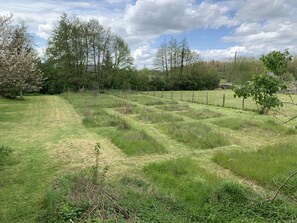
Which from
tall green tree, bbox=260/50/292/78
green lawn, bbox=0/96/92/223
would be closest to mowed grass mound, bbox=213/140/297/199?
tall green tree, bbox=260/50/292/78

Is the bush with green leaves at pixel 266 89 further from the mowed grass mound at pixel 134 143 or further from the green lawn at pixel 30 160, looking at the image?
the mowed grass mound at pixel 134 143

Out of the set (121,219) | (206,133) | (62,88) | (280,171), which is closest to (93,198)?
(121,219)

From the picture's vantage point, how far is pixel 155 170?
6797 millimetres

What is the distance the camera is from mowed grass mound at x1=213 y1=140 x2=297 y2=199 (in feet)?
19.9

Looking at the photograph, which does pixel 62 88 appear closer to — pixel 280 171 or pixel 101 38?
pixel 101 38

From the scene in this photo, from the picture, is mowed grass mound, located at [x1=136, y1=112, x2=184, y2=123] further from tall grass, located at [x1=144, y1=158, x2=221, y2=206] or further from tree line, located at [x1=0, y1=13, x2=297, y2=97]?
tree line, located at [x1=0, y1=13, x2=297, y2=97]

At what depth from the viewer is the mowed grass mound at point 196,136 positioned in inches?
380

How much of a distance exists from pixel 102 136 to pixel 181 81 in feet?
109

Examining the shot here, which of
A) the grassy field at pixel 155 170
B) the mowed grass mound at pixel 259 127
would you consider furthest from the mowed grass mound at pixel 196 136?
the mowed grass mound at pixel 259 127

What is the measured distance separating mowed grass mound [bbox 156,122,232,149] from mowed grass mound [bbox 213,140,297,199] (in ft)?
4.39

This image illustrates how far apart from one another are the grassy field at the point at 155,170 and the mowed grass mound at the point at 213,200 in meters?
0.02

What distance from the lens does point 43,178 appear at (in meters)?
6.35

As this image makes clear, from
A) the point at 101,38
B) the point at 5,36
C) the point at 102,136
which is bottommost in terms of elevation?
the point at 102,136

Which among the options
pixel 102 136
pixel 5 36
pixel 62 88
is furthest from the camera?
pixel 62 88
